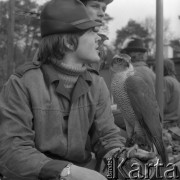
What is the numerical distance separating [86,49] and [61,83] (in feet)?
0.79

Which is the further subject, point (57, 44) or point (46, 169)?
point (57, 44)

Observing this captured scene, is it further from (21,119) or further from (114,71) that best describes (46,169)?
(114,71)

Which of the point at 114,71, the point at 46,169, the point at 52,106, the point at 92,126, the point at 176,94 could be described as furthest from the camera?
the point at 176,94

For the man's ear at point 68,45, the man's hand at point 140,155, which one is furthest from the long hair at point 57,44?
the man's hand at point 140,155

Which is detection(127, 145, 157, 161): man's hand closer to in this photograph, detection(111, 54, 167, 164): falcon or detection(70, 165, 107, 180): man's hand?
detection(70, 165, 107, 180): man's hand

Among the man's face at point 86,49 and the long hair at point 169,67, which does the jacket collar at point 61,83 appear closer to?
the man's face at point 86,49

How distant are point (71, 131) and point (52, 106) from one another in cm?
16

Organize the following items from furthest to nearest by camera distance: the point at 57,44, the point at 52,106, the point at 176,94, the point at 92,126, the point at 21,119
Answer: the point at 176,94, the point at 92,126, the point at 57,44, the point at 52,106, the point at 21,119

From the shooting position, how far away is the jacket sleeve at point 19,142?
144 centimetres

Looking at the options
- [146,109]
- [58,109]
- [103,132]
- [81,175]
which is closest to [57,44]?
[58,109]

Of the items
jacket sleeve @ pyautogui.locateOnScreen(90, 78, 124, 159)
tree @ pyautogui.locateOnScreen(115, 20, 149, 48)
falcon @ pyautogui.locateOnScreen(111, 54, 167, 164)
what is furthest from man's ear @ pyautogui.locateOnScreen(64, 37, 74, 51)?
tree @ pyautogui.locateOnScreen(115, 20, 149, 48)

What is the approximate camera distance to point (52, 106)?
1638mm

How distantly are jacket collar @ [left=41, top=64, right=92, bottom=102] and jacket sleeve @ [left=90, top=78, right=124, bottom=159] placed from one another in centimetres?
16

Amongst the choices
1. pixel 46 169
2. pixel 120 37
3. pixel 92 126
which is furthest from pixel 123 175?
pixel 120 37
